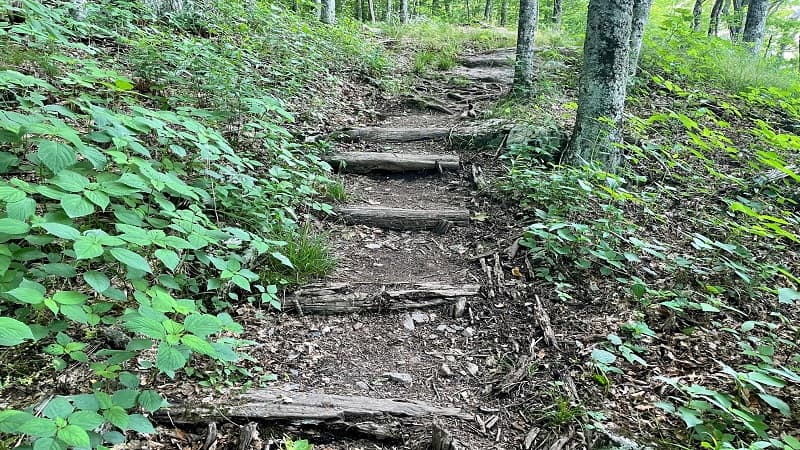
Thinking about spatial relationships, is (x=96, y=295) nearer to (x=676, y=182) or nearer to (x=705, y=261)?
(x=705, y=261)

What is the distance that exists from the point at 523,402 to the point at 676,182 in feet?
12.5

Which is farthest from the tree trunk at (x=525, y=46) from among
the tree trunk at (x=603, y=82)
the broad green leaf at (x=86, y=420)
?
the broad green leaf at (x=86, y=420)

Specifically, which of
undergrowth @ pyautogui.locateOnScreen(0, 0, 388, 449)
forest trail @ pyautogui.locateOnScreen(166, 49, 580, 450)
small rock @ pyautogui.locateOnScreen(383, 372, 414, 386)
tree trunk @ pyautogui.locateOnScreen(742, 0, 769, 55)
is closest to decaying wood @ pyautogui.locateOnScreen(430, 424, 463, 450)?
forest trail @ pyautogui.locateOnScreen(166, 49, 580, 450)

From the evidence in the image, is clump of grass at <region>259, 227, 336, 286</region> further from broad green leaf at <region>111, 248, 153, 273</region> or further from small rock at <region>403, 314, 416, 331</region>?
broad green leaf at <region>111, 248, 153, 273</region>

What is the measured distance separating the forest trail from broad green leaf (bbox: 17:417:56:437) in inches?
31.4

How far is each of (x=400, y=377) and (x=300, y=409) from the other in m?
0.70

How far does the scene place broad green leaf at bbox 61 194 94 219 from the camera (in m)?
2.16

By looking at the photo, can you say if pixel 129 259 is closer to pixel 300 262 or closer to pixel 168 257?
pixel 168 257

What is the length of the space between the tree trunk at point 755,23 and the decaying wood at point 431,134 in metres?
8.68

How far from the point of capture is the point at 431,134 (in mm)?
6574

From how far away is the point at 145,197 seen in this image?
3.45 metres

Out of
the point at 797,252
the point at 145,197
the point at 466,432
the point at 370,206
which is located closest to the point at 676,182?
the point at 797,252

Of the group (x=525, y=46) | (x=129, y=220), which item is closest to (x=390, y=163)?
(x=525, y=46)

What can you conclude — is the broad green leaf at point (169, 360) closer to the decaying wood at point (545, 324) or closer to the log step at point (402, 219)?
the decaying wood at point (545, 324)
